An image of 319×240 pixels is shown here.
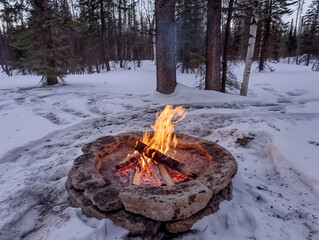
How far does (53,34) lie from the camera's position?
1003 centimetres

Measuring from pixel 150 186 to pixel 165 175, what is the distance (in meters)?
0.46

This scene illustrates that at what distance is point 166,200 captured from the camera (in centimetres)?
181

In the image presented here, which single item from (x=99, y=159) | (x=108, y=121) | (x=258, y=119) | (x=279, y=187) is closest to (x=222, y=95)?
(x=258, y=119)

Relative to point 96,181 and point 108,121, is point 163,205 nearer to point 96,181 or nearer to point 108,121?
point 96,181

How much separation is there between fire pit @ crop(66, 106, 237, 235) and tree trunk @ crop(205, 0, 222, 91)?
5506 millimetres

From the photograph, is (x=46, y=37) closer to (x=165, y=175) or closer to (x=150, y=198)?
(x=165, y=175)

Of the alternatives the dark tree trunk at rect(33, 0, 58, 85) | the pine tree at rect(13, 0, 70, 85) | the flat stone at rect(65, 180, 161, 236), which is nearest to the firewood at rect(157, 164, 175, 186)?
the flat stone at rect(65, 180, 161, 236)

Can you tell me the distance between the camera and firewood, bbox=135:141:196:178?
96.4 inches

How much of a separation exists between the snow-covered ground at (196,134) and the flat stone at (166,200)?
23cm

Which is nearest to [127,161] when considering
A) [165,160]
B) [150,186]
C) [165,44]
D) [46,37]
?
[165,160]

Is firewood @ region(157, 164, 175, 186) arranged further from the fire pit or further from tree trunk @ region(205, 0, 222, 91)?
tree trunk @ region(205, 0, 222, 91)

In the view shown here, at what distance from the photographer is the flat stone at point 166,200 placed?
182 cm

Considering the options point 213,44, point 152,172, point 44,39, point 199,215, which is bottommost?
point 199,215

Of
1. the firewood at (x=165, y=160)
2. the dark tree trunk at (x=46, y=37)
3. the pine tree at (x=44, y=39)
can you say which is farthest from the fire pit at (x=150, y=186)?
the dark tree trunk at (x=46, y=37)
